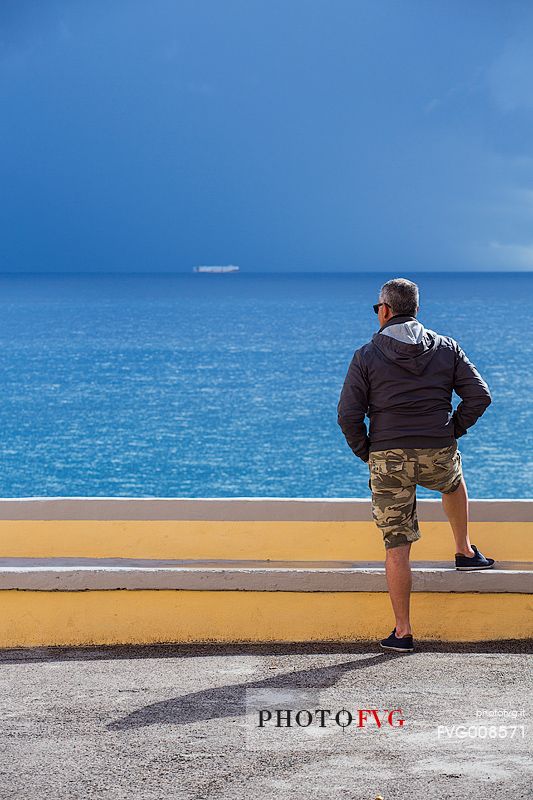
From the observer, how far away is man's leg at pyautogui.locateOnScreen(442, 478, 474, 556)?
4.44m

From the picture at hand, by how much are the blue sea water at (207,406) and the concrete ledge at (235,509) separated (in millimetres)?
18584

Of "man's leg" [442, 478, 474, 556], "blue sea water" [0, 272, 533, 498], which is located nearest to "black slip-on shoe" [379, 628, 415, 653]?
"man's leg" [442, 478, 474, 556]

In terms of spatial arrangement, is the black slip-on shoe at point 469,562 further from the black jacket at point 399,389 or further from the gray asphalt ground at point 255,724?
the black jacket at point 399,389

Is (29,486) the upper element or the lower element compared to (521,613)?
lower

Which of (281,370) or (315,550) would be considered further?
(281,370)

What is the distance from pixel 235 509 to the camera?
18.5 feet

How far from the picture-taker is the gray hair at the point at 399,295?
418 cm

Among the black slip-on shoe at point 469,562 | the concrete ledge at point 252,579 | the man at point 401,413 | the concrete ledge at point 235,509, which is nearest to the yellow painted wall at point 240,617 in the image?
→ the concrete ledge at point 252,579

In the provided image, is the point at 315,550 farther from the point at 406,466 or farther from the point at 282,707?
the point at 282,707

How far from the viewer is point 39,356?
5619 centimetres

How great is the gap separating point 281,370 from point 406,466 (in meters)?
45.1

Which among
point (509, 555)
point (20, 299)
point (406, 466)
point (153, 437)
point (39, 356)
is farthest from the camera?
point (20, 299)

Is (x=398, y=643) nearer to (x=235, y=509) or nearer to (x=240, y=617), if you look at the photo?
(x=240, y=617)

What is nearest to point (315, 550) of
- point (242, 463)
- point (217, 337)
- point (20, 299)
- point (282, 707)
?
point (282, 707)
